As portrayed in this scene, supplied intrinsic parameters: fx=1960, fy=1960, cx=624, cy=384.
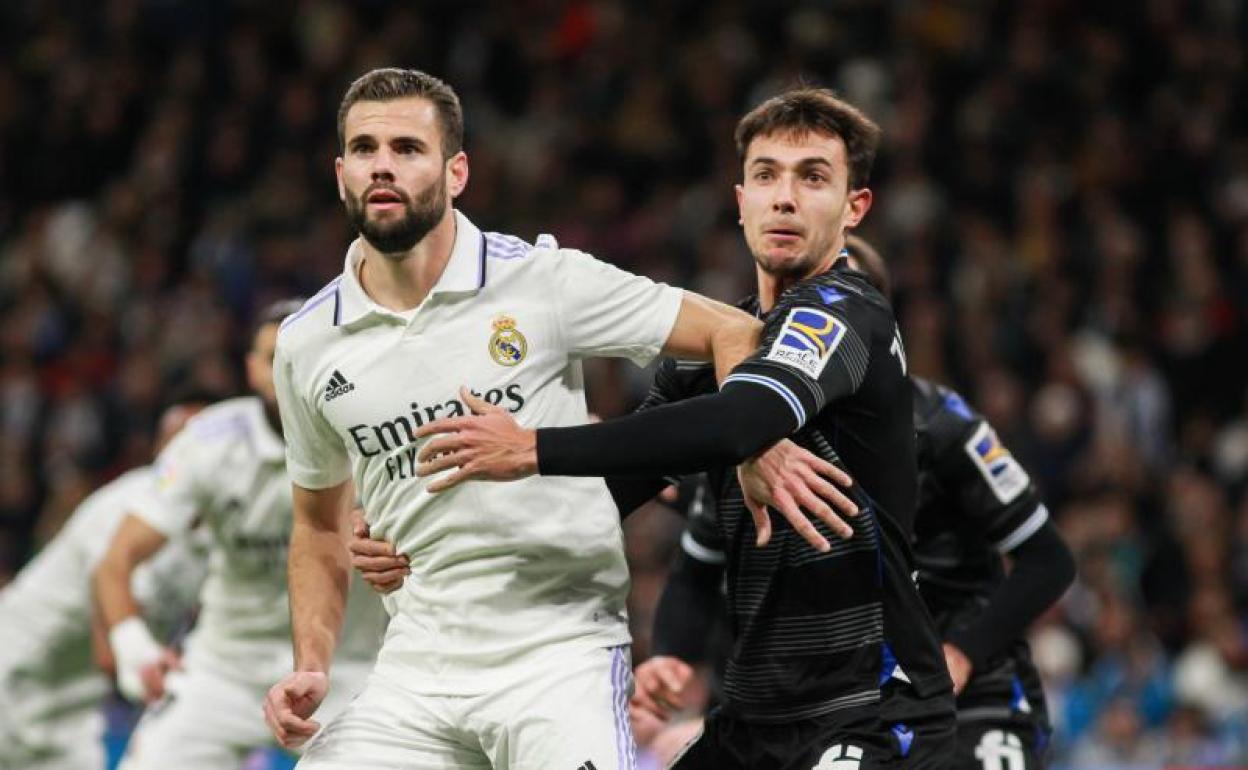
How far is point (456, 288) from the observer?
494 cm

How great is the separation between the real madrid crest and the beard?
317 mm

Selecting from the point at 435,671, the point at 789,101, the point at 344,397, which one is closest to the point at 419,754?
the point at 435,671

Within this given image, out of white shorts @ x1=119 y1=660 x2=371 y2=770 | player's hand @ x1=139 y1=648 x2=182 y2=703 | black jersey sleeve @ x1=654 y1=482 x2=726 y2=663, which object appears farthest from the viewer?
white shorts @ x1=119 y1=660 x2=371 y2=770

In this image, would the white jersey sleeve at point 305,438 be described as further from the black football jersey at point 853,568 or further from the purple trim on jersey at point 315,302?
the black football jersey at point 853,568

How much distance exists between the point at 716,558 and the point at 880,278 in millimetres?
994

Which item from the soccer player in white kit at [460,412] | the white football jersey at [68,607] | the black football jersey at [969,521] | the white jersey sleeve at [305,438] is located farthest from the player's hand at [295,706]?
the white football jersey at [68,607]

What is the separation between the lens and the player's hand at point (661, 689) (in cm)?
567

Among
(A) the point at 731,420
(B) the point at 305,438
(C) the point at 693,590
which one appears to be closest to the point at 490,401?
(B) the point at 305,438

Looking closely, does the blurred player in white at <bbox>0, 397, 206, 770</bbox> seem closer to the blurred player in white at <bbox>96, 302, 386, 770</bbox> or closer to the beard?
the blurred player in white at <bbox>96, 302, 386, 770</bbox>

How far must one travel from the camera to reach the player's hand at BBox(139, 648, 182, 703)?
7.25 metres

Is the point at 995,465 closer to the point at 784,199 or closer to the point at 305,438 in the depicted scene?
the point at 784,199

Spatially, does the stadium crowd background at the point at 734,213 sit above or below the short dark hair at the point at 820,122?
below

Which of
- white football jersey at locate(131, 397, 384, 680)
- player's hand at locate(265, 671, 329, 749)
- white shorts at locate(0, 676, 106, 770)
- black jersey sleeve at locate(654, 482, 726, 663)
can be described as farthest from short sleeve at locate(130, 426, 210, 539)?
player's hand at locate(265, 671, 329, 749)

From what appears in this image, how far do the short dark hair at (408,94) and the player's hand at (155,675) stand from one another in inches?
118
